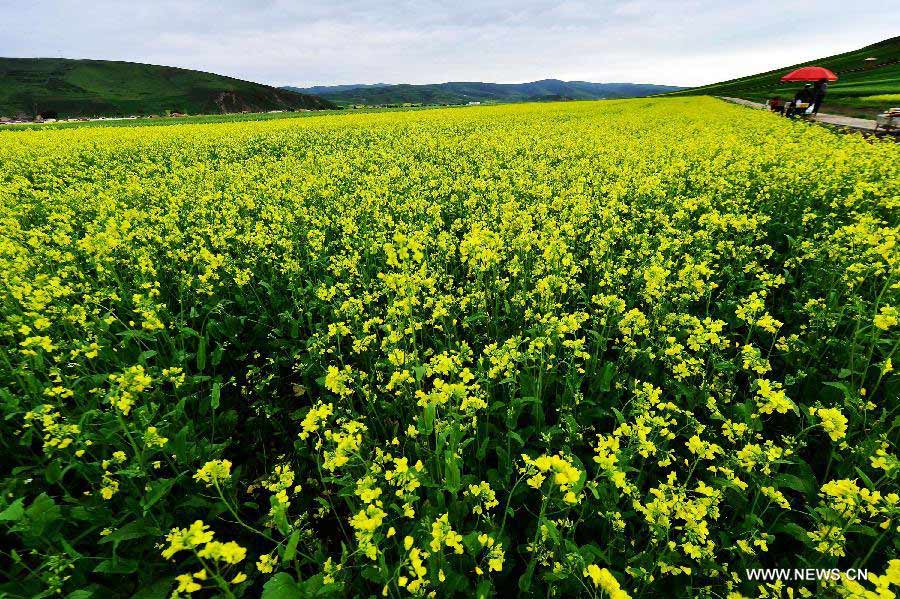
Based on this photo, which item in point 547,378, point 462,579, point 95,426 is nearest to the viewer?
point 462,579

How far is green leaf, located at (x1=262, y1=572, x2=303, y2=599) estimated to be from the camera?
2416 mm

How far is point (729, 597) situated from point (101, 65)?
242 metres

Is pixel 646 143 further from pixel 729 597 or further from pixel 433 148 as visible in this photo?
pixel 729 597

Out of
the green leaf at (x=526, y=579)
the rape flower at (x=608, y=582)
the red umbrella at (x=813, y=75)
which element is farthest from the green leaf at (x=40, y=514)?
the red umbrella at (x=813, y=75)

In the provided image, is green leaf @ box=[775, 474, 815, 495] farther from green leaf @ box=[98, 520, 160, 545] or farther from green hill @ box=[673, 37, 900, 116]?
green hill @ box=[673, 37, 900, 116]

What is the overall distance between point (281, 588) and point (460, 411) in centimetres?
188

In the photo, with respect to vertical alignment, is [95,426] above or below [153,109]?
below

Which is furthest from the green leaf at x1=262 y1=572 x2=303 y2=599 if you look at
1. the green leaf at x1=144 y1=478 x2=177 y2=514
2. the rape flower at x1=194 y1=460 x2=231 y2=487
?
the green leaf at x1=144 y1=478 x2=177 y2=514

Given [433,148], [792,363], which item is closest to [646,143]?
[433,148]

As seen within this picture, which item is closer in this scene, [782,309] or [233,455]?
[233,455]

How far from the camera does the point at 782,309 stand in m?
5.38

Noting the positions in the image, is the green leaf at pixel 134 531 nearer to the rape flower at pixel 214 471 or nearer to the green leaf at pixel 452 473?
the rape flower at pixel 214 471

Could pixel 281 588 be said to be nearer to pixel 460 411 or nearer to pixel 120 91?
pixel 460 411

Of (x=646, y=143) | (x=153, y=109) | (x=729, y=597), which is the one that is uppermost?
(x=153, y=109)
